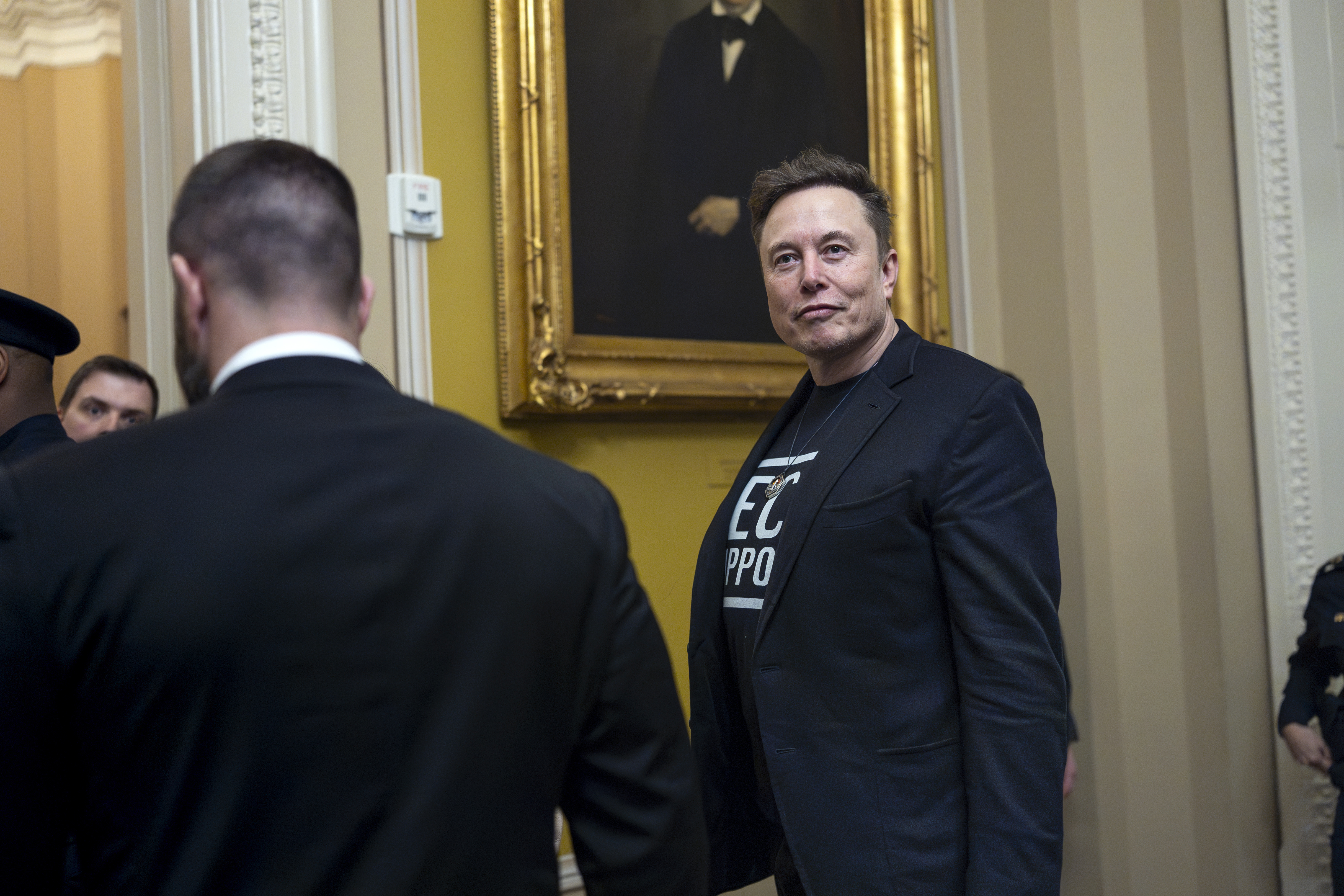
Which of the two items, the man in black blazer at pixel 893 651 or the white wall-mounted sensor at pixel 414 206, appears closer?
the man in black blazer at pixel 893 651

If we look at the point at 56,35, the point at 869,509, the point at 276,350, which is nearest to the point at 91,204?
the point at 56,35

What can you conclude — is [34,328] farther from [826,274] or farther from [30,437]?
[826,274]

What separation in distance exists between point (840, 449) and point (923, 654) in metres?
0.41

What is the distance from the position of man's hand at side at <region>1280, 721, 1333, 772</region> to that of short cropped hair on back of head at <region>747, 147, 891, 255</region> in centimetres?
265

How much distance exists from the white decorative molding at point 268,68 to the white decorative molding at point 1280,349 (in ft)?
11.8

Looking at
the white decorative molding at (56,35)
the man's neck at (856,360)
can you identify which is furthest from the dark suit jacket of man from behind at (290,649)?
the white decorative molding at (56,35)

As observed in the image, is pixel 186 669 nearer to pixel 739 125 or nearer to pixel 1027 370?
pixel 739 125

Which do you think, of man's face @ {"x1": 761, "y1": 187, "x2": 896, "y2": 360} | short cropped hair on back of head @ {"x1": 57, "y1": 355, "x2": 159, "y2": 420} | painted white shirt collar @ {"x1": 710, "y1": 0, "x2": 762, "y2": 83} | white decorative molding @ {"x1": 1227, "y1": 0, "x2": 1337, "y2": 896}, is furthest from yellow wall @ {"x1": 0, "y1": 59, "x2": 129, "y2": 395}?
white decorative molding @ {"x1": 1227, "y1": 0, "x2": 1337, "y2": 896}

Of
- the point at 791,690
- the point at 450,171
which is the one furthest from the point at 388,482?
the point at 450,171

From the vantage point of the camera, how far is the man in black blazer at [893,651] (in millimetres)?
1860

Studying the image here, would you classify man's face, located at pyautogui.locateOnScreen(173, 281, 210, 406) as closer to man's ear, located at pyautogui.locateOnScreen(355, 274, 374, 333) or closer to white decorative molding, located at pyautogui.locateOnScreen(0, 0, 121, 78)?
man's ear, located at pyautogui.locateOnScreen(355, 274, 374, 333)

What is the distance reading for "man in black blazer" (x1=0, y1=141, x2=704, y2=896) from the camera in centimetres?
99

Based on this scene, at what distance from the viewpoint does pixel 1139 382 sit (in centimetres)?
424

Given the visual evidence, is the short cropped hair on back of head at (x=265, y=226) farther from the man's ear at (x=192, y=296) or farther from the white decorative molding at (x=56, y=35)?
the white decorative molding at (x=56, y=35)
